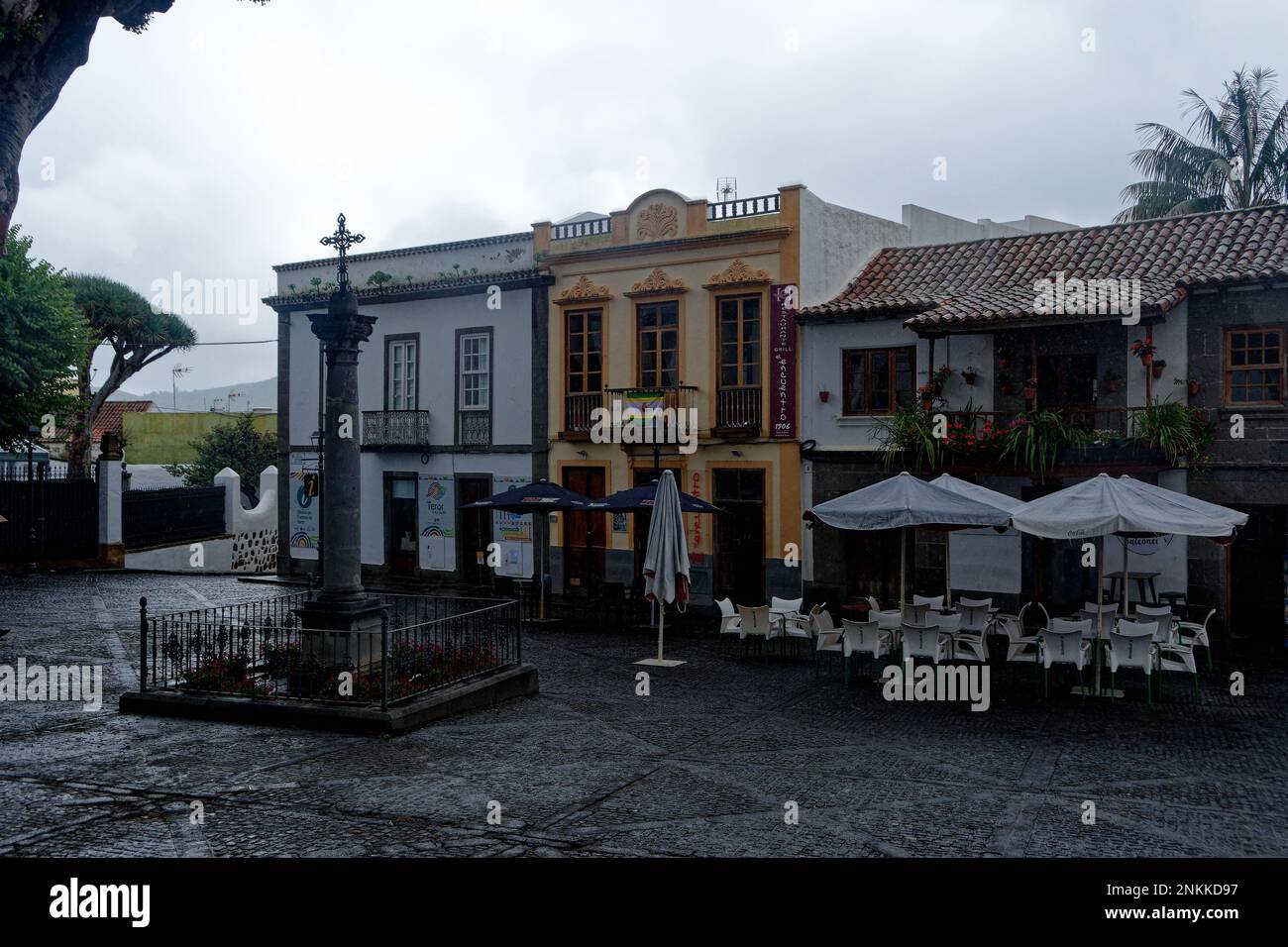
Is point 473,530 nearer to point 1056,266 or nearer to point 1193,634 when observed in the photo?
point 1056,266

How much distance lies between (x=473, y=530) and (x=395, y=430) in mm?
3179

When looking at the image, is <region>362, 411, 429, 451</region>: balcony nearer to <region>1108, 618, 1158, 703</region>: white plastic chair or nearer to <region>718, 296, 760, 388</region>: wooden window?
<region>718, 296, 760, 388</region>: wooden window

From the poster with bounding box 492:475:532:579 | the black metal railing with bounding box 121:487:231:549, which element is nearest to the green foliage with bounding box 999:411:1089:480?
the poster with bounding box 492:475:532:579

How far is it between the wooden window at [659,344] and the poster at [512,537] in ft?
12.0

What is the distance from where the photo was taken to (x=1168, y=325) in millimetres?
18141

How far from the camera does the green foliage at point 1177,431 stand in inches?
685

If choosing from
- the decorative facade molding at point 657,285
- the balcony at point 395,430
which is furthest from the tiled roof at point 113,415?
the decorative facade molding at point 657,285

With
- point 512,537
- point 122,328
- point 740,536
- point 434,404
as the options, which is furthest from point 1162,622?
point 122,328

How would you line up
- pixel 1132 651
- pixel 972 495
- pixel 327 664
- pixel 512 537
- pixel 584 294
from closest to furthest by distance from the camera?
pixel 327 664
pixel 1132 651
pixel 972 495
pixel 584 294
pixel 512 537

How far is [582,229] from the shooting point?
79.7 feet

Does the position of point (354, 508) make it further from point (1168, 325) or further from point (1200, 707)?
point (1168, 325)

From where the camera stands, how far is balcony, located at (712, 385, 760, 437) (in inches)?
864

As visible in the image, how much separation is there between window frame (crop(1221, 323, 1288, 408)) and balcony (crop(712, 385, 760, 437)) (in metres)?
7.96
